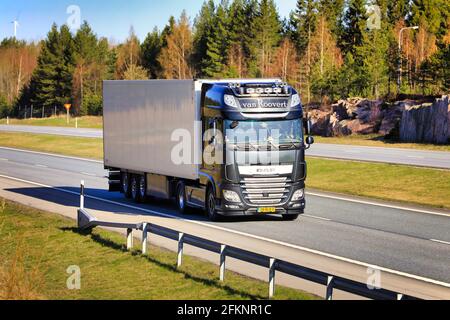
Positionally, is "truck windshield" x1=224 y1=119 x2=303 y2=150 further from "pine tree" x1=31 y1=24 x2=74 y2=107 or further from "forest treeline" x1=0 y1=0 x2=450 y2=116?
"pine tree" x1=31 y1=24 x2=74 y2=107

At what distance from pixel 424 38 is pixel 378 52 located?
18.6 metres

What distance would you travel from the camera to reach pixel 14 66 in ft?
542

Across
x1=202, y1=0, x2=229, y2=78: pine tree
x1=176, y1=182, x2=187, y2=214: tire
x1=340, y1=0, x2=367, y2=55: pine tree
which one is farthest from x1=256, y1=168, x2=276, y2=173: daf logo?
x1=202, y1=0, x2=229, y2=78: pine tree

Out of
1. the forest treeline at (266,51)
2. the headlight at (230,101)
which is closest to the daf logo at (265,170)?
the headlight at (230,101)

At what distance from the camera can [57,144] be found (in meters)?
61.7

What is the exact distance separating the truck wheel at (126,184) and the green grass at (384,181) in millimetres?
7757

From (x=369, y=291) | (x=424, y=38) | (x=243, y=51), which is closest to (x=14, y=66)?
(x=243, y=51)

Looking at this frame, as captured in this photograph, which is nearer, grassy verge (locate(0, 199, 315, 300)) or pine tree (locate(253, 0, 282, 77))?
grassy verge (locate(0, 199, 315, 300))

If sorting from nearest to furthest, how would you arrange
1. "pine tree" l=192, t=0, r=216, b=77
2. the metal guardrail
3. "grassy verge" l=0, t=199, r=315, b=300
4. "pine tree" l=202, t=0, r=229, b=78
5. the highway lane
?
the metal guardrail < "grassy verge" l=0, t=199, r=315, b=300 < the highway lane < "pine tree" l=202, t=0, r=229, b=78 < "pine tree" l=192, t=0, r=216, b=77

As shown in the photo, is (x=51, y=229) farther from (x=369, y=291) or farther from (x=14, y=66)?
(x=14, y=66)

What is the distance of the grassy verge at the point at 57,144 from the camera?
54625 mm

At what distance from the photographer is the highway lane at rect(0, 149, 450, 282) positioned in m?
16.8

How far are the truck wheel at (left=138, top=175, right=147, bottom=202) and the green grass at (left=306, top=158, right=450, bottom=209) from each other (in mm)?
7794

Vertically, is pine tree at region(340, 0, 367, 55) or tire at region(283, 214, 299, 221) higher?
pine tree at region(340, 0, 367, 55)
